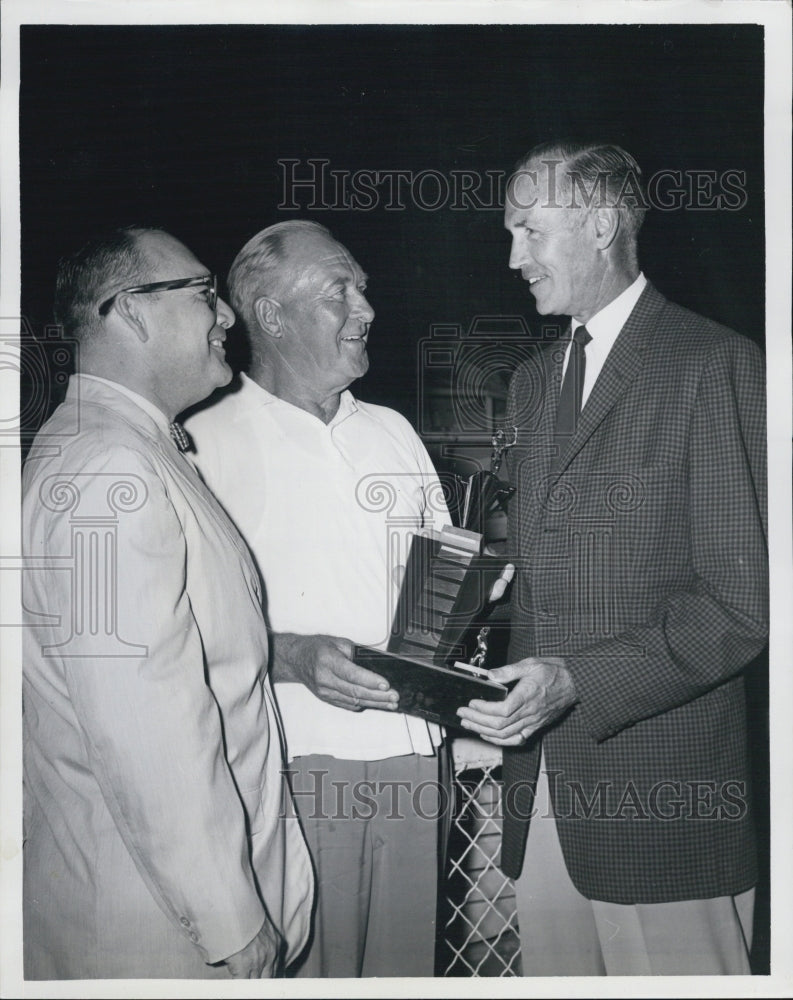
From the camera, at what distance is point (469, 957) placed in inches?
84.7

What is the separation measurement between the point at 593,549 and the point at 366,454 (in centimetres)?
56

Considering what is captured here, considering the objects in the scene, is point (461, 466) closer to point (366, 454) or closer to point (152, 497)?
point (366, 454)

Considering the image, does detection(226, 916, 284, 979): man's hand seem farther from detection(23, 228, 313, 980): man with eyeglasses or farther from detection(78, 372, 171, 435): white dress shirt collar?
detection(78, 372, 171, 435): white dress shirt collar

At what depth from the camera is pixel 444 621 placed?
2.00 metres

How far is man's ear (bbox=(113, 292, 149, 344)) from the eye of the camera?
6.13 feet

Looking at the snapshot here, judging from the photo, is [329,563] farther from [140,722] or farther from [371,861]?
[371,861]

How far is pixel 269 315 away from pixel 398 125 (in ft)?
1.79

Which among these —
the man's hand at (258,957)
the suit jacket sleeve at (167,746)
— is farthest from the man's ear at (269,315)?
the man's hand at (258,957)

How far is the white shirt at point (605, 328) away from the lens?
2043mm

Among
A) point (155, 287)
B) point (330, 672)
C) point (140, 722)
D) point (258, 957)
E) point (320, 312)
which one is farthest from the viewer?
point (320, 312)

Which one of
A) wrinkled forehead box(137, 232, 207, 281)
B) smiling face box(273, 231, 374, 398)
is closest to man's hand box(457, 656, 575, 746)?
smiling face box(273, 231, 374, 398)

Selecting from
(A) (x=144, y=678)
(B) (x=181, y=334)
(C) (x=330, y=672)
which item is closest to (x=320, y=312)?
(B) (x=181, y=334)

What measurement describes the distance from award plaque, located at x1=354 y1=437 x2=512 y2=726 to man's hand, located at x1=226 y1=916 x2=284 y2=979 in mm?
517

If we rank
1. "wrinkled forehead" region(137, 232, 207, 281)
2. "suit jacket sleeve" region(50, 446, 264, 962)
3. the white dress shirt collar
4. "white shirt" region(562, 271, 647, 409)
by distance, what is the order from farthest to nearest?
1. "white shirt" region(562, 271, 647, 409)
2. "wrinkled forehead" region(137, 232, 207, 281)
3. the white dress shirt collar
4. "suit jacket sleeve" region(50, 446, 264, 962)
